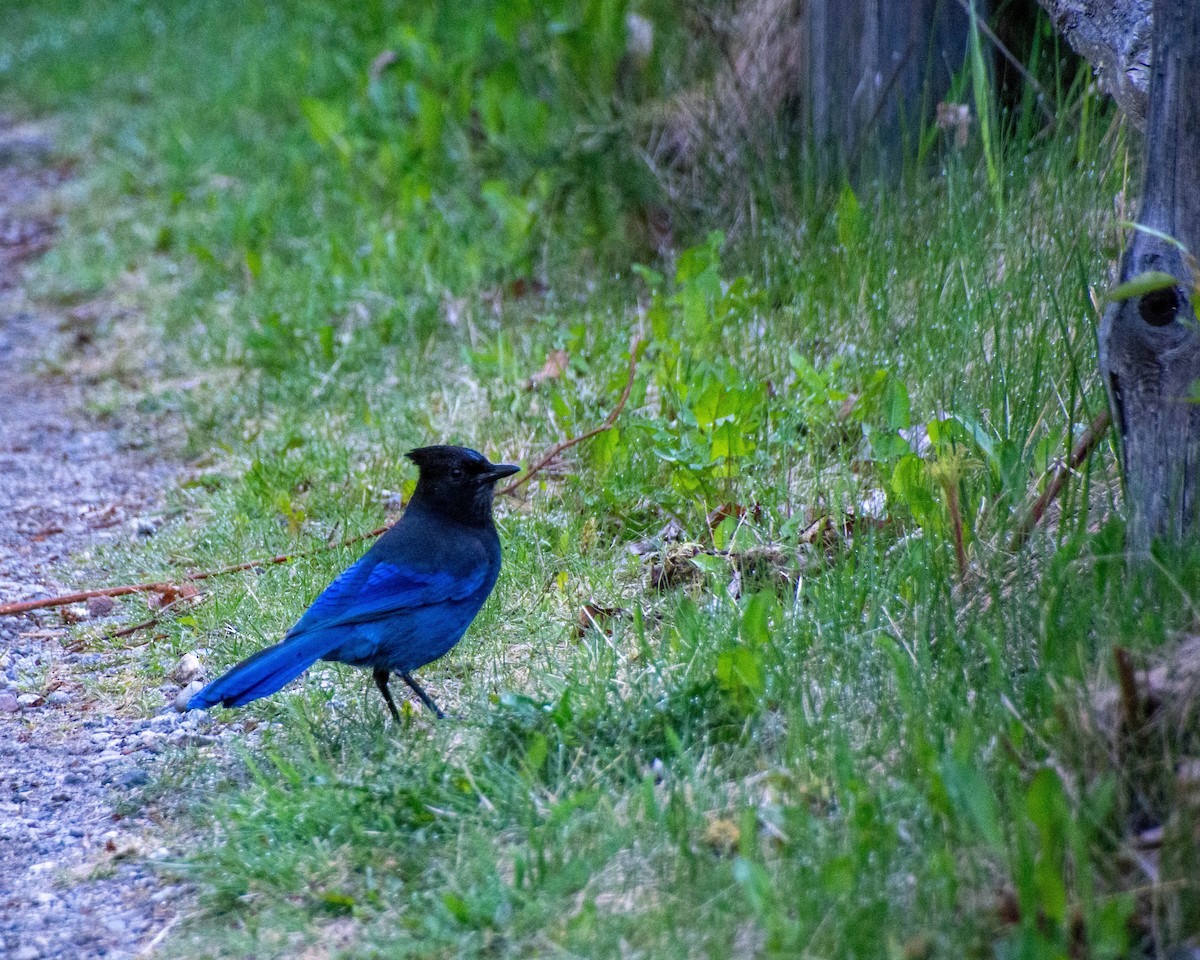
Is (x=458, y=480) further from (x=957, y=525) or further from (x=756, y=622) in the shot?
(x=957, y=525)

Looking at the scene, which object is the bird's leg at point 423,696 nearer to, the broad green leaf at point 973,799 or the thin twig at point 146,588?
the thin twig at point 146,588

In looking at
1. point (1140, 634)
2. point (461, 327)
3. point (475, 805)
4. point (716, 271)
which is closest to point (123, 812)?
point (475, 805)

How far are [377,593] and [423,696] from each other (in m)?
0.28

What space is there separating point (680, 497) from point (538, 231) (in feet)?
8.84

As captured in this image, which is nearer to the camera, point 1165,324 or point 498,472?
point 1165,324

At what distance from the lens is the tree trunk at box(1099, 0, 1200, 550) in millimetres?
2672

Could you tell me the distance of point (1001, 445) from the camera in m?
3.35

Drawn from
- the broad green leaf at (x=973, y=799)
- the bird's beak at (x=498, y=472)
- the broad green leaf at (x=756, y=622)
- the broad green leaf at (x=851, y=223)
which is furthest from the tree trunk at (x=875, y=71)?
the broad green leaf at (x=973, y=799)

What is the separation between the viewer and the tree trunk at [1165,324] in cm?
267

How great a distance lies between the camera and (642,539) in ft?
13.8

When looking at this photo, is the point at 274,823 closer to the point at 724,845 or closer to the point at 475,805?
the point at 475,805

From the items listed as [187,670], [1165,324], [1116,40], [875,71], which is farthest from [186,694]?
[875,71]

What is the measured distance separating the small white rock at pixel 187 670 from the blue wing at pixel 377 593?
0.47 m

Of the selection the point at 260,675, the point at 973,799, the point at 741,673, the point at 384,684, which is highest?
the point at 973,799
